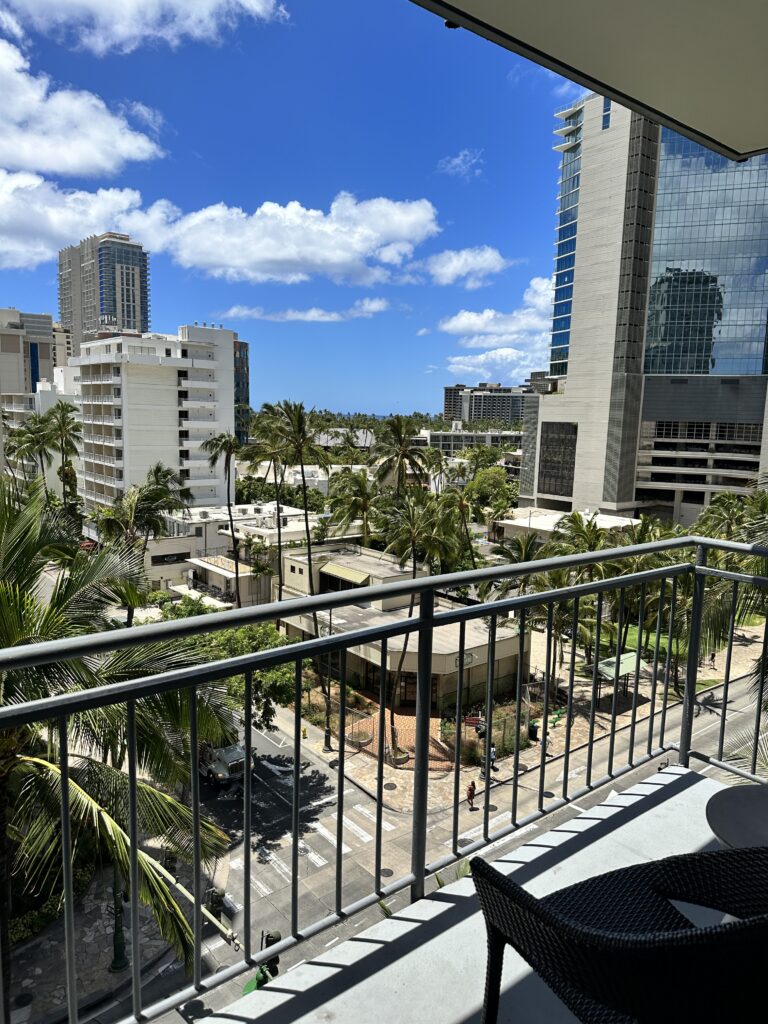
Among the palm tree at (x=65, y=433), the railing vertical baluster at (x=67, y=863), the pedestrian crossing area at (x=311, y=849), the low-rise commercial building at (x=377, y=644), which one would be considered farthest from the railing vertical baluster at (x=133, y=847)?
the palm tree at (x=65, y=433)

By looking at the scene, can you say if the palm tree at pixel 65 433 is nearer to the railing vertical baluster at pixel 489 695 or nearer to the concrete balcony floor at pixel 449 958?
the railing vertical baluster at pixel 489 695

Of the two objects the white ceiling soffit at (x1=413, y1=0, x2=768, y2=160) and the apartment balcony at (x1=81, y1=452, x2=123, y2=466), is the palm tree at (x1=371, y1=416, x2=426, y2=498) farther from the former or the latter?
the white ceiling soffit at (x1=413, y1=0, x2=768, y2=160)

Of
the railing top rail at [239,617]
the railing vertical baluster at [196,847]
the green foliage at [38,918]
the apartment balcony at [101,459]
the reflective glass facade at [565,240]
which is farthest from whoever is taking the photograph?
the reflective glass facade at [565,240]

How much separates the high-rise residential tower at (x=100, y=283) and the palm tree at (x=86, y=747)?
17516 centimetres

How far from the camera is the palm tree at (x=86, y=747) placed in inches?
184

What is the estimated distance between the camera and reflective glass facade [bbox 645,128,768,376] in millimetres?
51750

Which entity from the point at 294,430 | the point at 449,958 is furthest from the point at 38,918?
the point at 294,430

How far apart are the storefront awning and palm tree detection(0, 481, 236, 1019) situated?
2316 centimetres

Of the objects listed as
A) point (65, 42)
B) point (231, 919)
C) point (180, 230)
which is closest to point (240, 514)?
point (231, 919)

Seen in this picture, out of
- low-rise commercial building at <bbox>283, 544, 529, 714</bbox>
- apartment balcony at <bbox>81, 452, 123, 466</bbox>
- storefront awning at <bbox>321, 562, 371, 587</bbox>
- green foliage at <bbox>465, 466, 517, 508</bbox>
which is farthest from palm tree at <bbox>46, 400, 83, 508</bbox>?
green foliage at <bbox>465, 466, 517, 508</bbox>

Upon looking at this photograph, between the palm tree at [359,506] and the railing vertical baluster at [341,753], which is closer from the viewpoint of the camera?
the railing vertical baluster at [341,753]

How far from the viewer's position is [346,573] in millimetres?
31766

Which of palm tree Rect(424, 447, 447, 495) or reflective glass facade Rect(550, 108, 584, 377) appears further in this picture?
reflective glass facade Rect(550, 108, 584, 377)

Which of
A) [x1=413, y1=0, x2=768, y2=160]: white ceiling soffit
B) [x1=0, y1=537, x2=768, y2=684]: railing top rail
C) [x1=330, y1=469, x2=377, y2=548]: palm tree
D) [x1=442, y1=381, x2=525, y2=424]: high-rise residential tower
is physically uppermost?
[x1=442, y1=381, x2=525, y2=424]: high-rise residential tower
